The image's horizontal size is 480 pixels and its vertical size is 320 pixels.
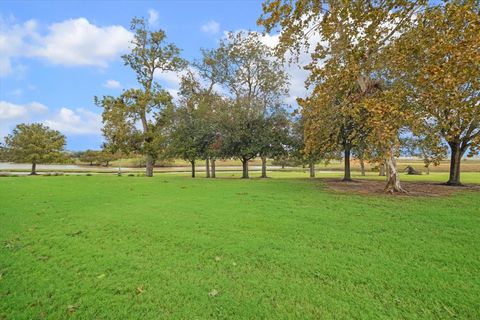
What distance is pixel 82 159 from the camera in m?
53.0

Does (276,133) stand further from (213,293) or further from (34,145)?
(34,145)

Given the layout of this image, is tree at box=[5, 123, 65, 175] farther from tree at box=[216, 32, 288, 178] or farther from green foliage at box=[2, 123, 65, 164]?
tree at box=[216, 32, 288, 178]

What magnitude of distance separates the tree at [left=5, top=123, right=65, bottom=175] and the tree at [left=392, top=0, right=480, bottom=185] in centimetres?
3210

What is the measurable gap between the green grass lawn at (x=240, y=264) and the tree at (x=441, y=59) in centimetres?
327

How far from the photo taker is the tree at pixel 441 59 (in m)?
6.69

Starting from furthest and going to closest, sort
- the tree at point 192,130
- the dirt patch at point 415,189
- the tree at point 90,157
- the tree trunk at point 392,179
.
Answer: the tree at point 90,157 < the tree at point 192,130 < the dirt patch at point 415,189 < the tree trunk at point 392,179

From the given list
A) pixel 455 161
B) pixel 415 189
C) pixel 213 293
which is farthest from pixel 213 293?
pixel 455 161

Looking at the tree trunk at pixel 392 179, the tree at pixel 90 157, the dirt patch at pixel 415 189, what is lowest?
the dirt patch at pixel 415 189

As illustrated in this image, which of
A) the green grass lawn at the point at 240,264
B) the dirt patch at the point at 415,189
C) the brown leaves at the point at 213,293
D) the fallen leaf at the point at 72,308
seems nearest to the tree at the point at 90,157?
the green grass lawn at the point at 240,264

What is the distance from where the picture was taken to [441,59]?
24.3ft

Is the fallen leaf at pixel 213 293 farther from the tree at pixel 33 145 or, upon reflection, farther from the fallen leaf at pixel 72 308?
the tree at pixel 33 145

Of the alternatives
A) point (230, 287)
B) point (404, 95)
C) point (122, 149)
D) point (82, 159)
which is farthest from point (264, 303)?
point (82, 159)

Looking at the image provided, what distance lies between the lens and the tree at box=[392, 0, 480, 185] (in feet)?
22.0

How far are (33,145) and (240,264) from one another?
31610mm
